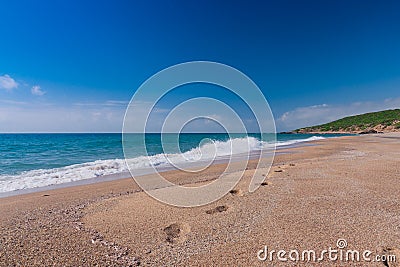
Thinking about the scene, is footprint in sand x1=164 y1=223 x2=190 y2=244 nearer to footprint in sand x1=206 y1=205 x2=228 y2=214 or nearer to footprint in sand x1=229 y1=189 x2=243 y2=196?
footprint in sand x1=206 y1=205 x2=228 y2=214

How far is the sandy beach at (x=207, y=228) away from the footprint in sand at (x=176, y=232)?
2cm

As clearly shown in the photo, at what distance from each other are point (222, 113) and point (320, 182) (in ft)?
11.5

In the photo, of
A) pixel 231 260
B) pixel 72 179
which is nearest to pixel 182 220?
pixel 231 260

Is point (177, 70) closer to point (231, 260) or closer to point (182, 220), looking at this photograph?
point (182, 220)

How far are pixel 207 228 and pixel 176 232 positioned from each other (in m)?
0.52

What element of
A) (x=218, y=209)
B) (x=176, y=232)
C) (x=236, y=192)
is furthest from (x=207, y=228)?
(x=236, y=192)

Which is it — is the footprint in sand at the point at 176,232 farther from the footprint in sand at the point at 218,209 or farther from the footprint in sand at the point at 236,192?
the footprint in sand at the point at 236,192

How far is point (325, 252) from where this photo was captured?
10.1 feet

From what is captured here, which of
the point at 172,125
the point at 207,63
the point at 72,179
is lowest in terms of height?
the point at 72,179

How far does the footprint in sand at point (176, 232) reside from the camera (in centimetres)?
363

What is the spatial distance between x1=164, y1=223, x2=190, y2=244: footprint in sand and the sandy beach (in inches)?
0.6

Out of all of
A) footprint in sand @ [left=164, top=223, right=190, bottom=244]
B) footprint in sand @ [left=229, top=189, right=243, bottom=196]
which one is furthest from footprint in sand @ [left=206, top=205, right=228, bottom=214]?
footprint in sand @ [left=229, top=189, right=243, bottom=196]

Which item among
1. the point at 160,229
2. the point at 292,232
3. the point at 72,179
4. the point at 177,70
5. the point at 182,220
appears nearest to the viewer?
the point at 292,232

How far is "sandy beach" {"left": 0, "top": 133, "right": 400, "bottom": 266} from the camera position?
312 cm
